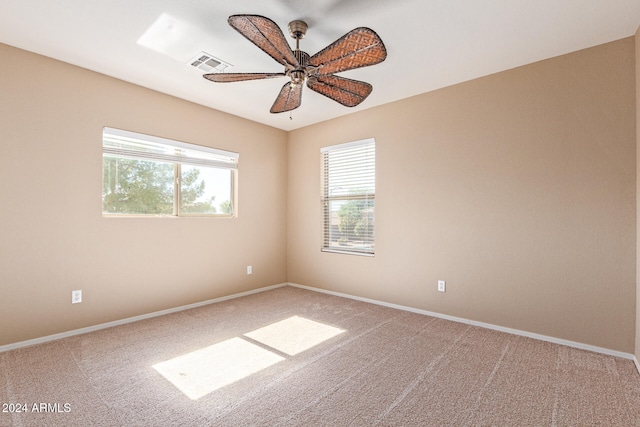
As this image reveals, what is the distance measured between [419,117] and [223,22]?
2.30 metres

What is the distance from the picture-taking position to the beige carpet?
67.4 inches

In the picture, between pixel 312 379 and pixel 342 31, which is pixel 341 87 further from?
pixel 312 379

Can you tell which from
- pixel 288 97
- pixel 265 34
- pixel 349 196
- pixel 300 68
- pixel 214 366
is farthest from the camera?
pixel 349 196

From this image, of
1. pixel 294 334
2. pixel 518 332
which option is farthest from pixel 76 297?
pixel 518 332

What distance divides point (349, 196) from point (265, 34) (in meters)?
2.70

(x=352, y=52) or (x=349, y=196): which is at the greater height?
(x=352, y=52)

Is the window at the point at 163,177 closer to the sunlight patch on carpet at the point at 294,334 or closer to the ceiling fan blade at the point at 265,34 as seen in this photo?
the sunlight patch on carpet at the point at 294,334

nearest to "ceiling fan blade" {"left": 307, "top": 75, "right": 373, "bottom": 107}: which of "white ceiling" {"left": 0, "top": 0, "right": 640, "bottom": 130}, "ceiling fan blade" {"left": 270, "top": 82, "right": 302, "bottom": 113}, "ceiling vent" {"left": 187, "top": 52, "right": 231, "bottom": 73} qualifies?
"ceiling fan blade" {"left": 270, "top": 82, "right": 302, "bottom": 113}

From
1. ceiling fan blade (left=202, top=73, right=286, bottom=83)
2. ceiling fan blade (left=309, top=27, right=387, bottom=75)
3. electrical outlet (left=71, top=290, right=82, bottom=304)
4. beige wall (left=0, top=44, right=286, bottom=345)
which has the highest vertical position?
ceiling fan blade (left=202, top=73, right=286, bottom=83)

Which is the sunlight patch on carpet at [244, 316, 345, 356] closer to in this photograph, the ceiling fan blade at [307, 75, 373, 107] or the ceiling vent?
the ceiling fan blade at [307, 75, 373, 107]

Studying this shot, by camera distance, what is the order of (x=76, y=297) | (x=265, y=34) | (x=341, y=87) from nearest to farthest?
1. (x=265, y=34)
2. (x=341, y=87)
3. (x=76, y=297)

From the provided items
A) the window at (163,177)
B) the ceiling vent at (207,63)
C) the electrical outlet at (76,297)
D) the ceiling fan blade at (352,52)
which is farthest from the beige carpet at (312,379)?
the ceiling vent at (207,63)

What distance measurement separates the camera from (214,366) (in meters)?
2.27

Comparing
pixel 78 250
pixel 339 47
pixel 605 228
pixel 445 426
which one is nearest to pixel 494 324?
pixel 605 228
